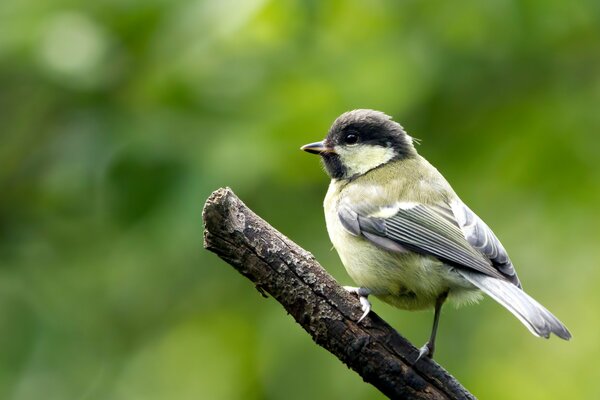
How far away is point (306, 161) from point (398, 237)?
1.19 meters

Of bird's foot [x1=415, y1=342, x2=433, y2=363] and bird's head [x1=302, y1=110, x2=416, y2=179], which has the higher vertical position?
bird's head [x1=302, y1=110, x2=416, y2=179]

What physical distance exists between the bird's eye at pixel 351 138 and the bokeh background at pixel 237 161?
0.22m

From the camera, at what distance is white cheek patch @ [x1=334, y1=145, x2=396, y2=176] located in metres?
4.53

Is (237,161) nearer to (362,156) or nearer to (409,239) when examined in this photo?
(362,156)

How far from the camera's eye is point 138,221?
480 cm

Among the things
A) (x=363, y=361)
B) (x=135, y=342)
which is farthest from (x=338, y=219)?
(x=135, y=342)

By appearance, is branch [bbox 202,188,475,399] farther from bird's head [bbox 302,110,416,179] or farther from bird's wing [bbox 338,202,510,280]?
bird's head [bbox 302,110,416,179]

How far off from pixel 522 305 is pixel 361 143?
1511mm

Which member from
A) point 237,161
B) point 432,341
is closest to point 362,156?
point 237,161

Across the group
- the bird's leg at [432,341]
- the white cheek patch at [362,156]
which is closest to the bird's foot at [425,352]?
the bird's leg at [432,341]

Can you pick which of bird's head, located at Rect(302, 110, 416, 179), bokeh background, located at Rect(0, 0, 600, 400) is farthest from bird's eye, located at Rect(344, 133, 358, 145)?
bokeh background, located at Rect(0, 0, 600, 400)

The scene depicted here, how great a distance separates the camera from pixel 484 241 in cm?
388

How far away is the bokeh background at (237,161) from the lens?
4.73 m

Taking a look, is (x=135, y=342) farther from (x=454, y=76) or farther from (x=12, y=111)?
(x=454, y=76)
